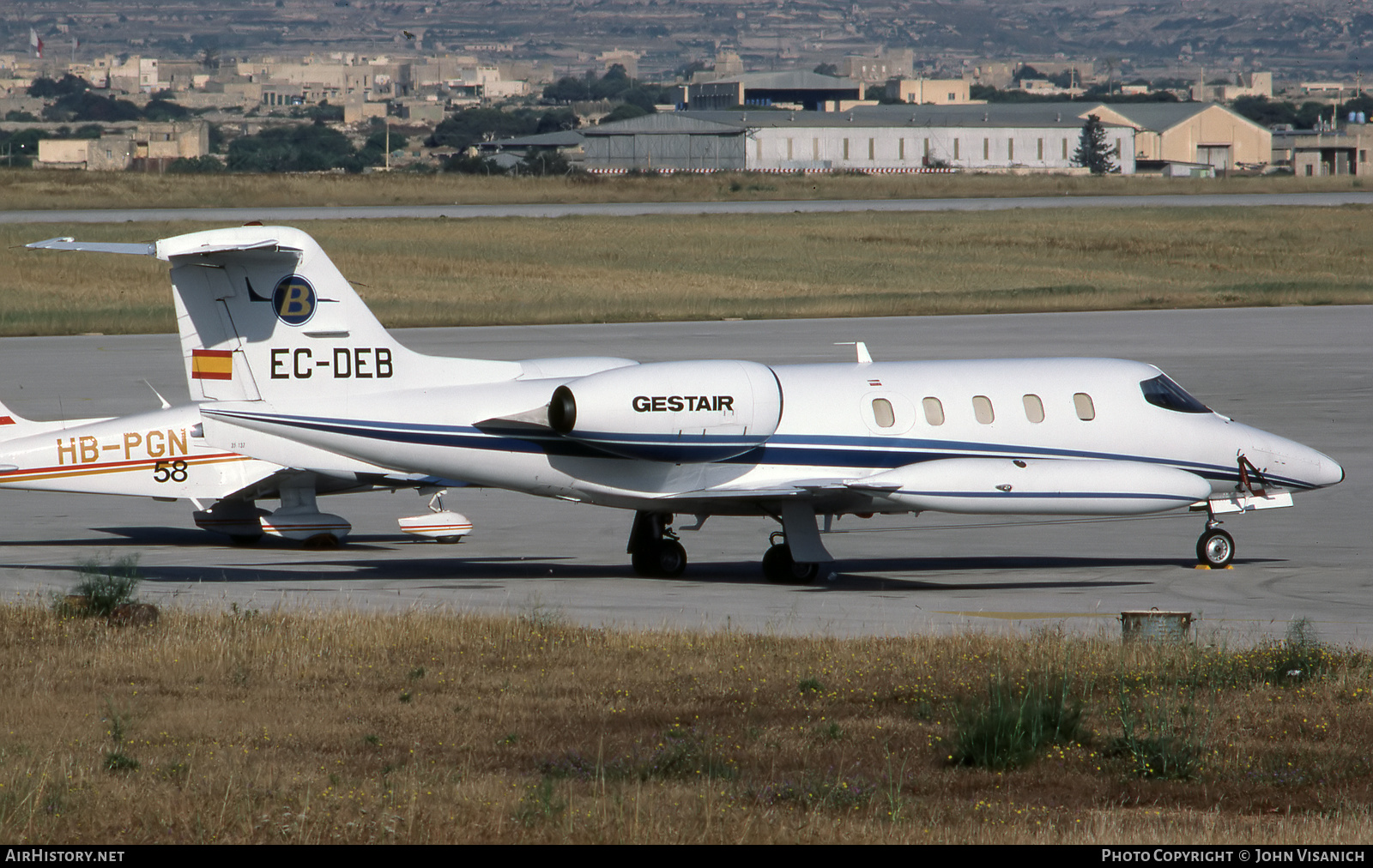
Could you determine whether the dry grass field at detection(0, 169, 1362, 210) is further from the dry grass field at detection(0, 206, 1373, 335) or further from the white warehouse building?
the white warehouse building

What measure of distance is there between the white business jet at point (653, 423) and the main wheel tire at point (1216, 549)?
3 centimetres

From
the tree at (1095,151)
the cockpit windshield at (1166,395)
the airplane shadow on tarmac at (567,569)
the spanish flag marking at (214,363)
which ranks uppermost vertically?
the tree at (1095,151)

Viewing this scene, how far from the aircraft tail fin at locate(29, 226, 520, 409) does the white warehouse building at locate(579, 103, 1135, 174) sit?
132m

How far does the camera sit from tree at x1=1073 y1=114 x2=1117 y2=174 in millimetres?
156625

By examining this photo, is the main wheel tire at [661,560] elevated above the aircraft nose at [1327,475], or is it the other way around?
the aircraft nose at [1327,475]

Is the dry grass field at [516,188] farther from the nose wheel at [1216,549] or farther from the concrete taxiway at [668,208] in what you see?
the nose wheel at [1216,549]

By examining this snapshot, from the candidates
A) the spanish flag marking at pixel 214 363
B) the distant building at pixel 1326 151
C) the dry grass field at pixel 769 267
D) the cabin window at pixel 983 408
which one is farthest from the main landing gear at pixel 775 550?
the distant building at pixel 1326 151

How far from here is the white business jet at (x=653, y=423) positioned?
19.3 metres

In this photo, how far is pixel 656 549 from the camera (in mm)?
21234

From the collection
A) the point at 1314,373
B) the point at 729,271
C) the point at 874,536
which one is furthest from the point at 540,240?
the point at 874,536

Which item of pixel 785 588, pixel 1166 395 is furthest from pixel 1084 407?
pixel 785 588

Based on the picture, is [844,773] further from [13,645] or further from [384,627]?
[13,645]

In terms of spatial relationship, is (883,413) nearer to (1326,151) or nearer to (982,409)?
(982,409)

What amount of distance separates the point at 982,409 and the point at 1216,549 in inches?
135
